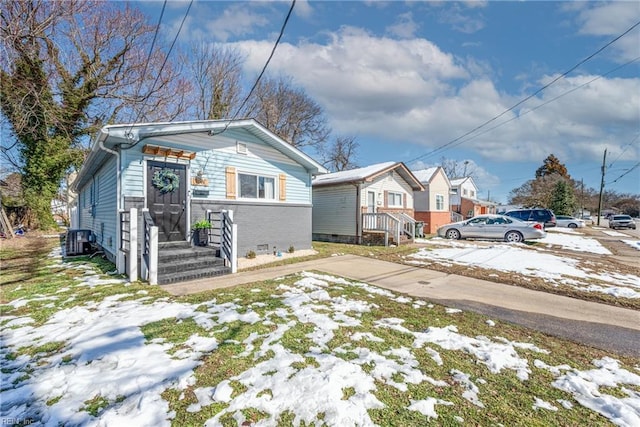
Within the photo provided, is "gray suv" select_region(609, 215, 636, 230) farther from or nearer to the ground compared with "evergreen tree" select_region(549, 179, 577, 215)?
nearer to the ground

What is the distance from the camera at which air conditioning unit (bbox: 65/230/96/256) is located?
9312 mm

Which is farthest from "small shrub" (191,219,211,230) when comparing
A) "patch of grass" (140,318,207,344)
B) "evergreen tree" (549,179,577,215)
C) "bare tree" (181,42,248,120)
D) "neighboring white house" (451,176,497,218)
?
"evergreen tree" (549,179,577,215)

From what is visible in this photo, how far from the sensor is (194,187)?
7973mm

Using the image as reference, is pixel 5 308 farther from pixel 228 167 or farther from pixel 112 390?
pixel 228 167

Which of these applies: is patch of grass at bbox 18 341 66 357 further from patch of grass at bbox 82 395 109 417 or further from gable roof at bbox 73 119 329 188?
gable roof at bbox 73 119 329 188

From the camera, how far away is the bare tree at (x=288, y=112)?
23.4 metres

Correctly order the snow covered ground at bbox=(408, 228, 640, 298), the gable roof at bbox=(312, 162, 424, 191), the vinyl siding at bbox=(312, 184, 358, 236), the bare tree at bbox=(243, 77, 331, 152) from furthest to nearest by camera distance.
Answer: the bare tree at bbox=(243, 77, 331, 152)
the vinyl siding at bbox=(312, 184, 358, 236)
the gable roof at bbox=(312, 162, 424, 191)
the snow covered ground at bbox=(408, 228, 640, 298)

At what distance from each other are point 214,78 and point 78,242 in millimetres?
15079

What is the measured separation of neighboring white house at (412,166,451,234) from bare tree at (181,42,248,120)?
15104 mm

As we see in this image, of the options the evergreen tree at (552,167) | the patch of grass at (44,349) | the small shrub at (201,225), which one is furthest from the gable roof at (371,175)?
the evergreen tree at (552,167)

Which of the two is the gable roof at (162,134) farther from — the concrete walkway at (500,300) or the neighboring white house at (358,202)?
the concrete walkway at (500,300)

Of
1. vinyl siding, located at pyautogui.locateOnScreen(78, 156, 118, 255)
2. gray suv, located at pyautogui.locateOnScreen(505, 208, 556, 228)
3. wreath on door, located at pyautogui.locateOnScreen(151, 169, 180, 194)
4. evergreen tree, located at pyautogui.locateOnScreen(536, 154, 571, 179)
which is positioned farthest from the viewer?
evergreen tree, located at pyautogui.locateOnScreen(536, 154, 571, 179)

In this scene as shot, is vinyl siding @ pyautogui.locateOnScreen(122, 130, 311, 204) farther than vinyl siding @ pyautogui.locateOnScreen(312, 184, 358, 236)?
No

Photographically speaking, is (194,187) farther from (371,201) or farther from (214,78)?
(214,78)
